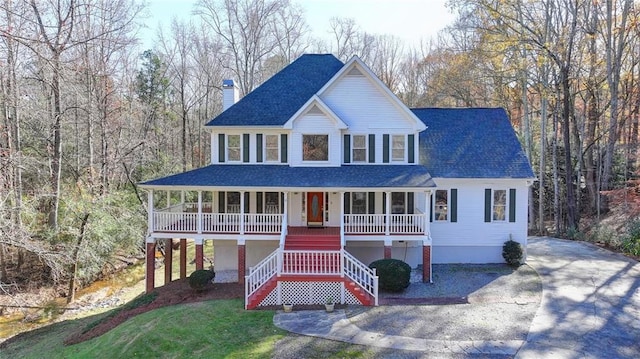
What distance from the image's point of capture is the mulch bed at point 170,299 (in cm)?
1409

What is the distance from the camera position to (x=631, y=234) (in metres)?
19.6

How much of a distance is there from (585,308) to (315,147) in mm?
11751

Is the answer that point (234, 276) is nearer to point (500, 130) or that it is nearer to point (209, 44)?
point (500, 130)

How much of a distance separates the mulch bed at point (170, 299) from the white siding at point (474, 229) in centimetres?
944

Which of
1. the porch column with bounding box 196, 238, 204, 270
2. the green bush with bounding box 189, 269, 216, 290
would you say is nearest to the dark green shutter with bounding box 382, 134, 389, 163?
the porch column with bounding box 196, 238, 204, 270

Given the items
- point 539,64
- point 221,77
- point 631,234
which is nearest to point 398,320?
point 631,234

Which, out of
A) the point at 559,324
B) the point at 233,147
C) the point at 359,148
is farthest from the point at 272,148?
the point at 559,324

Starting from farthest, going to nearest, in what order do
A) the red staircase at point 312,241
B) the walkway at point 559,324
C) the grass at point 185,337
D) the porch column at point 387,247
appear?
the porch column at point 387,247 → the red staircase at point 312,241 → the grass at point 185,337 → the walkway at point 559,324

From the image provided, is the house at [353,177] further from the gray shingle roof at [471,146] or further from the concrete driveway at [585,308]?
the concrete driveway at [585,308]

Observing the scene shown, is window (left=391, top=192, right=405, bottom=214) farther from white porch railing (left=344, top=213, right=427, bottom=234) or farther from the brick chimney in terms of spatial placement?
the brick chimney

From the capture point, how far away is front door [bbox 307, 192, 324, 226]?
58.7ft

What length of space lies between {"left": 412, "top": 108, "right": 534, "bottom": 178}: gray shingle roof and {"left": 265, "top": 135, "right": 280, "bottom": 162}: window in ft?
23.1

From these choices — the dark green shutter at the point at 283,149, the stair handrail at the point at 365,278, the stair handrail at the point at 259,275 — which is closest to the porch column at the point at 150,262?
the stair handrail at the point at 259,275

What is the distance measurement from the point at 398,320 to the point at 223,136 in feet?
37.6
